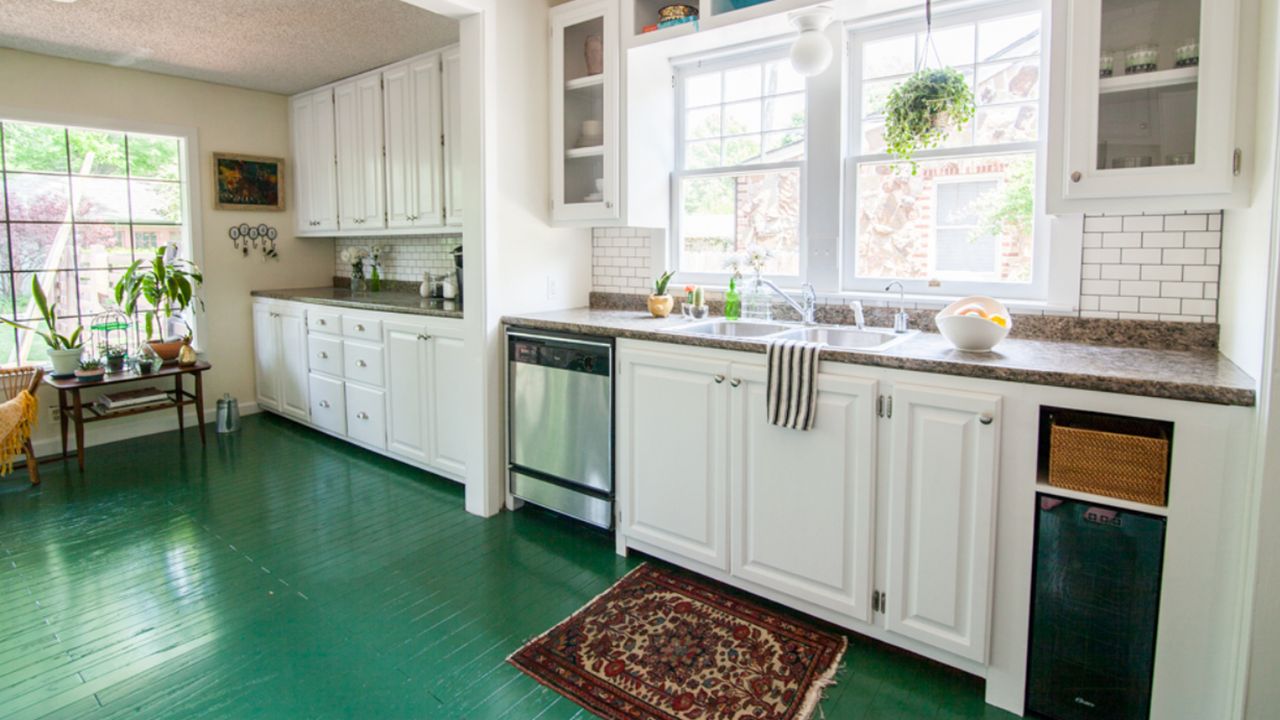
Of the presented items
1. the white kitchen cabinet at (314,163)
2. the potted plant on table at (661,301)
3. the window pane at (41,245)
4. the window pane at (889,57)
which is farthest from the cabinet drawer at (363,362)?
the window pane at (889,57)

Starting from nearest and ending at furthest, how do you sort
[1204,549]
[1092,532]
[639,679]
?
[1204,549]
[1092,532]
[639,679]

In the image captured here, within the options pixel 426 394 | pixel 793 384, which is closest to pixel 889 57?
pixel 793 384

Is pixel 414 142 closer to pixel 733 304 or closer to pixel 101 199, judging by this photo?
pixel 101 199

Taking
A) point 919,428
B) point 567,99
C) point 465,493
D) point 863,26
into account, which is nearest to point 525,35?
point 567,99

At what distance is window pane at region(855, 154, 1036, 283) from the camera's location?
2.60m

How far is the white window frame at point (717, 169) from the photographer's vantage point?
3113mm

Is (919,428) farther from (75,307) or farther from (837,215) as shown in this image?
(75,307)

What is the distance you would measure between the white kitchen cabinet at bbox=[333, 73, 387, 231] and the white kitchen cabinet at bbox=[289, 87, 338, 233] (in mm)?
108

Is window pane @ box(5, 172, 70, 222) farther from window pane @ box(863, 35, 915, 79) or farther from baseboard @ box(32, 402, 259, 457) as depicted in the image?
window pane @ box(863, 35, 915, 79)

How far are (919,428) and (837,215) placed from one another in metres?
1.26

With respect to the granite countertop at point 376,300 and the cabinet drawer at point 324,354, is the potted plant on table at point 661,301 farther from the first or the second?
the cabinet drawer at point 324,354

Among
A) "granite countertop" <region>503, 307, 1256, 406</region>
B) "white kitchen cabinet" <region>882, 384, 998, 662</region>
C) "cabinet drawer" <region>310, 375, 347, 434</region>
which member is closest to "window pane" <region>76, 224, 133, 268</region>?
"cabinet drawer" <region>310, 375, 347, 434</region>

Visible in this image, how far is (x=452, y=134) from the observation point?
13.6ft

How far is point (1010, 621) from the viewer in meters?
1.95
